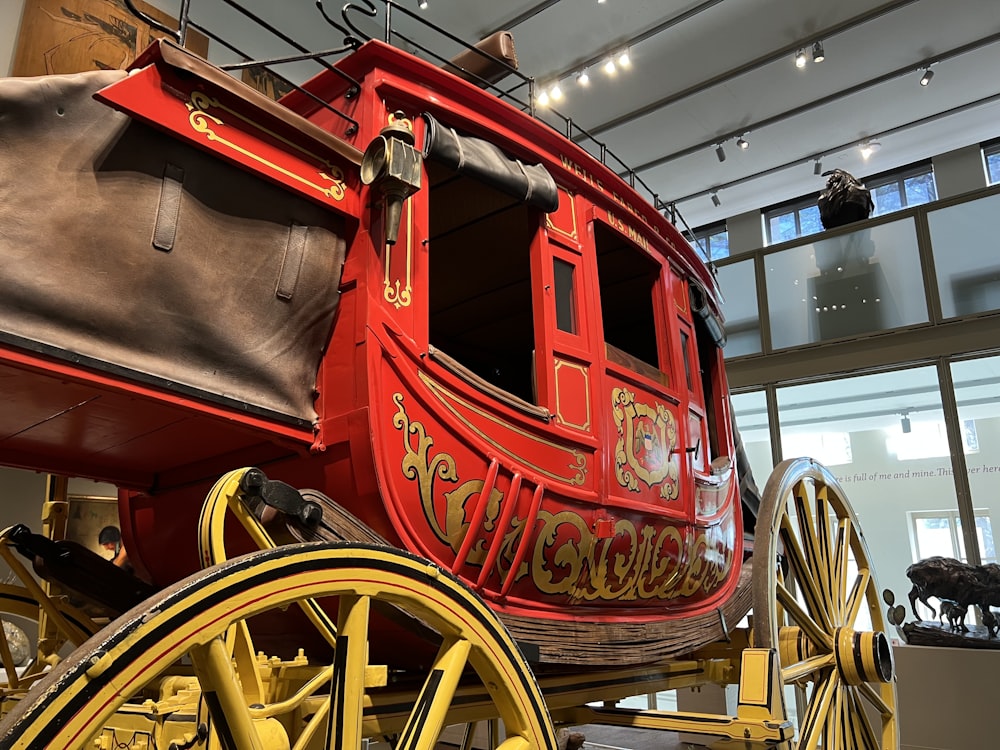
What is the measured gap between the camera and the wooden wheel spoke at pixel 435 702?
4.33 ft

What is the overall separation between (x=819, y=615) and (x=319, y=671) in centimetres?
218

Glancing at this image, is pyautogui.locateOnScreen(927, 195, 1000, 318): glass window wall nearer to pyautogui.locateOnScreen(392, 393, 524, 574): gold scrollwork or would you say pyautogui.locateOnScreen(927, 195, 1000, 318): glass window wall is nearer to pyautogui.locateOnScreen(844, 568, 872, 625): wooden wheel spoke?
pyautogui.locateOnScreen(844, 568, 872, 625): wooden wheel spoke

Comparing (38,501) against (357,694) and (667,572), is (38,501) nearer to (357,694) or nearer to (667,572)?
(667,572)

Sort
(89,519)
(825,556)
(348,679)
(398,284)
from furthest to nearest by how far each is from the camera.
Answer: (89,519), (825,556), (398,284), (348,679)

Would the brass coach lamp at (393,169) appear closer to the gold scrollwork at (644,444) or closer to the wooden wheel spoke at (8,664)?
the gold scrollwork at (644,444)

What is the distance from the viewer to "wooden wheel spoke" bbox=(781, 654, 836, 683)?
2.57 m

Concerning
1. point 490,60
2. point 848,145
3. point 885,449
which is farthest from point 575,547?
point 848,145

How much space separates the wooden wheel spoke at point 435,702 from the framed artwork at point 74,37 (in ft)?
12.1

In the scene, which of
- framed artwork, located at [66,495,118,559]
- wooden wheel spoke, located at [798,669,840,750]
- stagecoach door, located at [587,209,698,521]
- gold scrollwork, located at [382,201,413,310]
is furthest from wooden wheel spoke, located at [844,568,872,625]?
framed artwork, located at [66,495,118,559]

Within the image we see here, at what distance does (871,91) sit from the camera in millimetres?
6980

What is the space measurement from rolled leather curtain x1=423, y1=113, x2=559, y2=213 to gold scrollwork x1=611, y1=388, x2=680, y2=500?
2.23 feet

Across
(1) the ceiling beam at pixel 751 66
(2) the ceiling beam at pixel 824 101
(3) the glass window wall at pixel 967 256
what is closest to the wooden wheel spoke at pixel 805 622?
(3) the glass window wall at pixel 967 256

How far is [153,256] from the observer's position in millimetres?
1589

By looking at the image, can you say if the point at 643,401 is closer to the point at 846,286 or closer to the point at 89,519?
the point at 89,519
